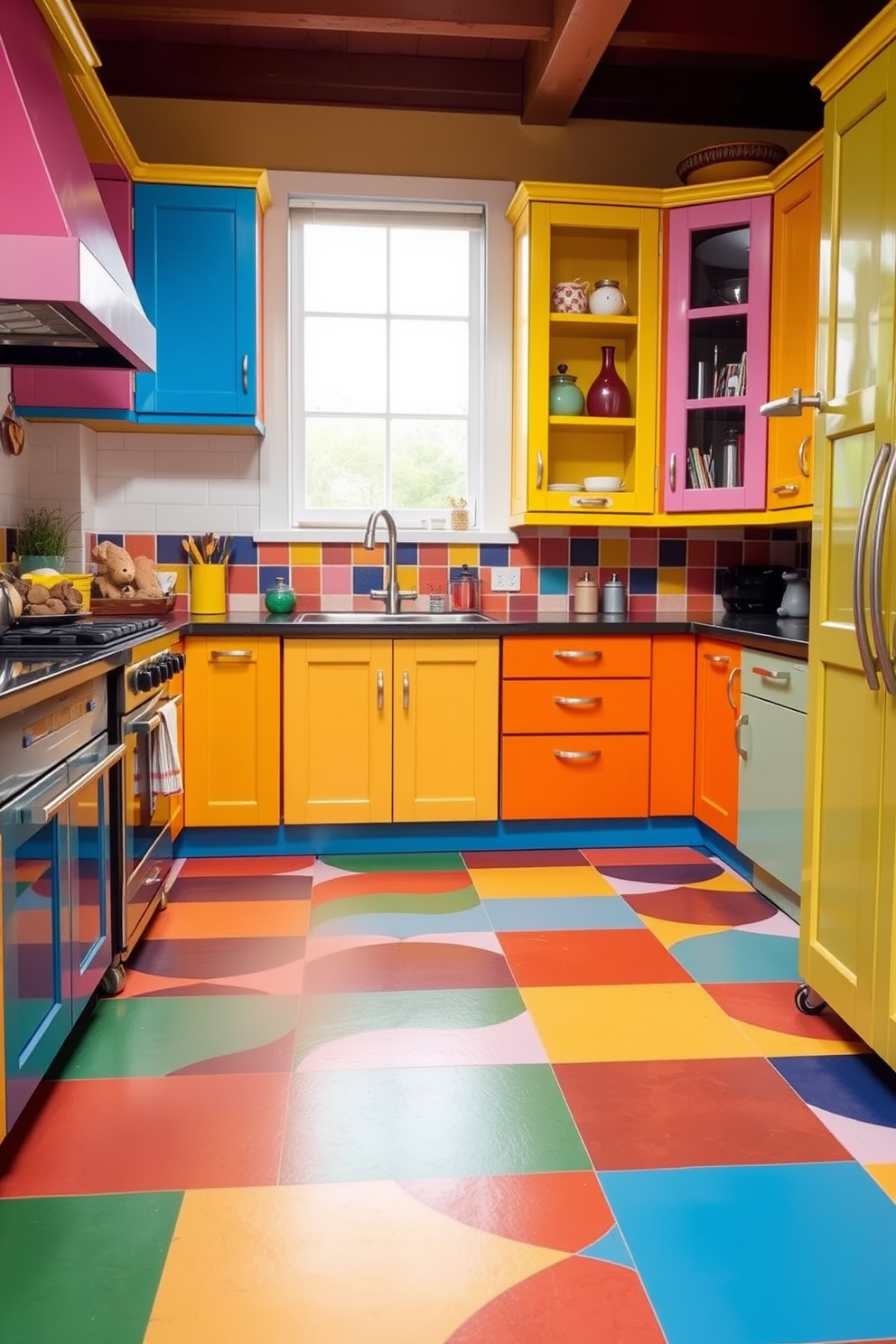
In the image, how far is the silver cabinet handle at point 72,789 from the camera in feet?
6.29

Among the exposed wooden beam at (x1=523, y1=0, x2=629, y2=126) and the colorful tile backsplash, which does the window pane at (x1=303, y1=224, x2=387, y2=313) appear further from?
the colorful tile backsplash

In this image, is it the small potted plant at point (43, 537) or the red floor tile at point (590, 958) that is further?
the small potted plant at point (43, 537)

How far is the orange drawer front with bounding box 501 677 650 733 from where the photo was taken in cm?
397

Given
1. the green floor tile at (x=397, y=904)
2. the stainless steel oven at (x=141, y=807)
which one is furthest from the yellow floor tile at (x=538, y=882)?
the stainless steel oven at (x=141, y=807)

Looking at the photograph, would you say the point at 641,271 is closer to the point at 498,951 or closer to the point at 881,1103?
the point at 498,951

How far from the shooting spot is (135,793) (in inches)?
111

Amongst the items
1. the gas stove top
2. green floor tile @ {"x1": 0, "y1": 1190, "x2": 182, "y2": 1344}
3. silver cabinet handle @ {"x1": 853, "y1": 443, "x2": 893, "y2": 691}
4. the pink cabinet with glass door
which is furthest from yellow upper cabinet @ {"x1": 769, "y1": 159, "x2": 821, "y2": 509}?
green floor tile @ {"x1": 0, "y1": 1190, "x2": 182, "y2": 1344}

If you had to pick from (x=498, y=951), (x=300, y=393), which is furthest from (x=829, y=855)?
(x=300, y=393)

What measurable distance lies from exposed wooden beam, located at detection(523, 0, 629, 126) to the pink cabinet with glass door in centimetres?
60

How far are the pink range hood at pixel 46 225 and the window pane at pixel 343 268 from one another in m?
1.45

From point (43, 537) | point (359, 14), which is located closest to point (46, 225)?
point (43, 537)

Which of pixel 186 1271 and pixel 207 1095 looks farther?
pixel 207 1095

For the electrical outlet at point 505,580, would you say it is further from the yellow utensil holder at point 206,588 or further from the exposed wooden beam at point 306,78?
the exposed wooden beam at point 306,78

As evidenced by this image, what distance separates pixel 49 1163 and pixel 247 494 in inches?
114
